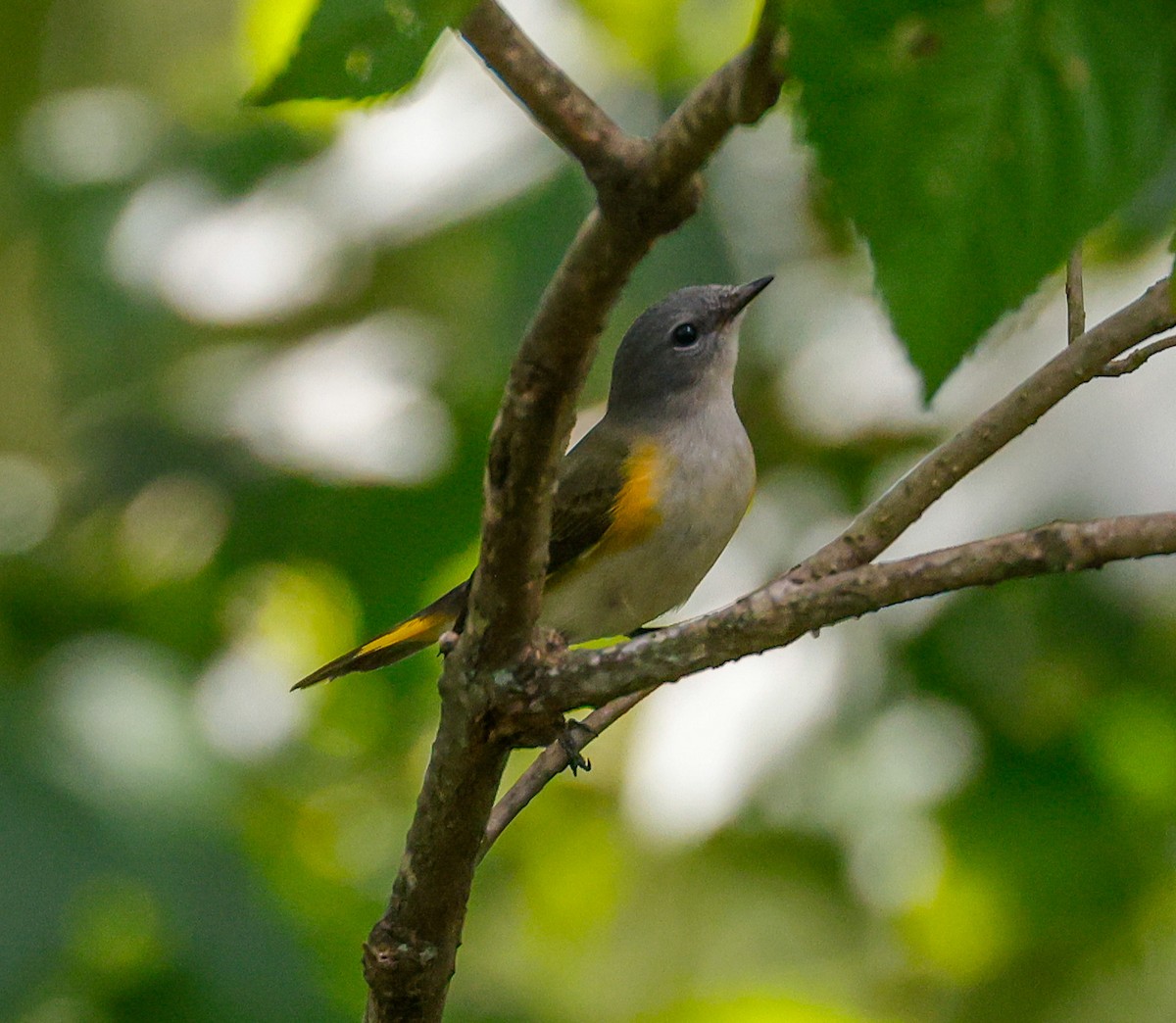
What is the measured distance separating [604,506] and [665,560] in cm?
23

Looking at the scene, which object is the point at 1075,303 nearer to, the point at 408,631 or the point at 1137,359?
the point at 1137,359

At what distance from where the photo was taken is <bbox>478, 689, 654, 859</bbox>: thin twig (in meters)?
2.42

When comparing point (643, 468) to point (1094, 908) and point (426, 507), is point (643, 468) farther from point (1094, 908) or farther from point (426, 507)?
point (1094, 908)

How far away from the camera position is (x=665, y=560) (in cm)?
368

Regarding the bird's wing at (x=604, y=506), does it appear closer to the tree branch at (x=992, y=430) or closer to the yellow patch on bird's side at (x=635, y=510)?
the yellow patch on bird's side at (x=635, y=510)

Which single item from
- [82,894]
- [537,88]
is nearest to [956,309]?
[537,88]

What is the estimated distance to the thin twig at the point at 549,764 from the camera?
2.42 meters

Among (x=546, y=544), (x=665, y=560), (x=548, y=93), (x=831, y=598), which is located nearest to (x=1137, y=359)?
(x=831, y=598)

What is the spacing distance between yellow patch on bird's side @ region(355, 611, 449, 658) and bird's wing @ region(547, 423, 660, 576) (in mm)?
330

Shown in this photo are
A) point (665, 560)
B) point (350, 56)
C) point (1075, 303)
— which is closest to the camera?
point (350, 56)

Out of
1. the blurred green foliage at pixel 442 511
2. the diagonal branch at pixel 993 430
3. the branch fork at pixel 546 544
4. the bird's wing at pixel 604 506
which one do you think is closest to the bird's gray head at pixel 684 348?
the blurred green foliage at pixel 442 511

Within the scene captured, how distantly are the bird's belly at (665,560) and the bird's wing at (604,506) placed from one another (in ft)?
0.10

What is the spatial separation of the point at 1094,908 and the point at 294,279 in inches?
130

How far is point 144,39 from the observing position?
21.4ft
